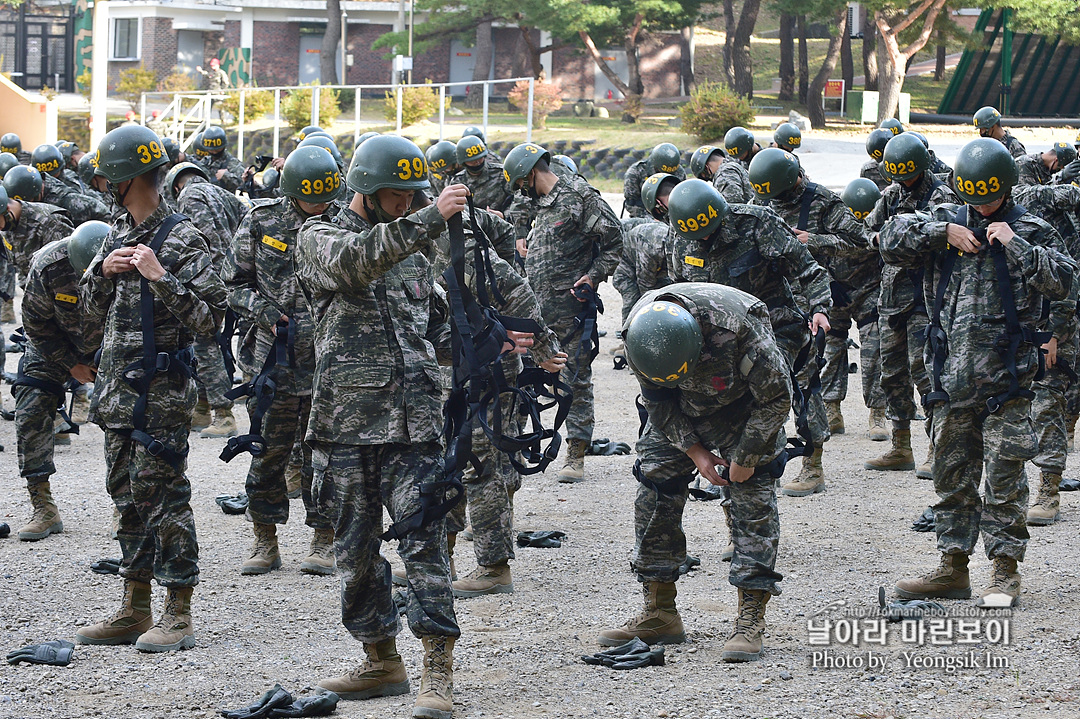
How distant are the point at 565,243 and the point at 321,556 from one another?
3.20m

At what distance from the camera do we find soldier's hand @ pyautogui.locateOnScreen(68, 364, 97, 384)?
6355 mm

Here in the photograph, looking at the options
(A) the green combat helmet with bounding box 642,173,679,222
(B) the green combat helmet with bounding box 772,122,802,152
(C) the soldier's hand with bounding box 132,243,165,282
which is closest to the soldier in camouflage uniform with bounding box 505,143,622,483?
(A) the green combat helmet with bounding box 642,173,679,222

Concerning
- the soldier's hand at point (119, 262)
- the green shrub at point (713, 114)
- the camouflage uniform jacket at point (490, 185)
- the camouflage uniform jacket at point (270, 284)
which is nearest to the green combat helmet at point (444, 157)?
the camouflage uniform jacket at point (490, 185)

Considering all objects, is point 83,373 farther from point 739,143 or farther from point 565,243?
point 739,143

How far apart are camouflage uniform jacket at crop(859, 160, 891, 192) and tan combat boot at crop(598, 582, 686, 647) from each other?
607 cm

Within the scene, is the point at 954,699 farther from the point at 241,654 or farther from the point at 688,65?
the point at 688,65

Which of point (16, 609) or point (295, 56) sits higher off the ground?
point (295, 56)

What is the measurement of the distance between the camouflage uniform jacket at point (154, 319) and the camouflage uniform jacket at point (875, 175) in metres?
6.86

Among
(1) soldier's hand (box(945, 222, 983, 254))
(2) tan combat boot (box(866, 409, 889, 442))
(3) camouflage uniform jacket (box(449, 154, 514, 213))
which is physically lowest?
(2) tan combat boot (box(866, 409, 889, 442))

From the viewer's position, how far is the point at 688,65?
46969 millimetres

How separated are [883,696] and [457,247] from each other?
2.51m

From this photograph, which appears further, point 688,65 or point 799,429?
point 688,65

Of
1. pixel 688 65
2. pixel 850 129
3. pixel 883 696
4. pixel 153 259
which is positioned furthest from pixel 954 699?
pixel 688 65

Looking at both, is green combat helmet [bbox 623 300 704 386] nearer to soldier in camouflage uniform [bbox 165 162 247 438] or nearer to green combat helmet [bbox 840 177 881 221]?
green combat helmet [bbox 840 177 881 221]
